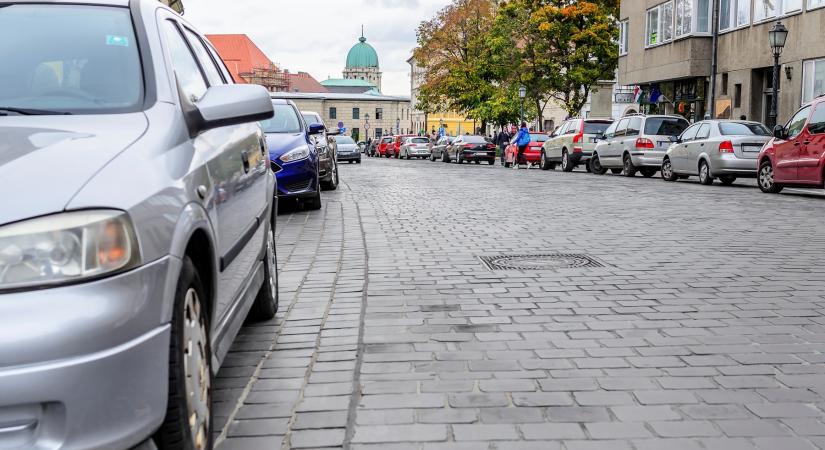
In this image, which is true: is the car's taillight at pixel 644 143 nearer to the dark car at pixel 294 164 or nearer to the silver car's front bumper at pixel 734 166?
the silver car's front bumper at pixel 734 166

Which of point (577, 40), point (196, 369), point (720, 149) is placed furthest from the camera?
point (577, 40)

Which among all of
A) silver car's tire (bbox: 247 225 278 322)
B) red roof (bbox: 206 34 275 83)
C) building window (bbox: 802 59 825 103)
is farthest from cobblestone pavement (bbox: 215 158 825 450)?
red roof (bbox: 206 34 275 83)

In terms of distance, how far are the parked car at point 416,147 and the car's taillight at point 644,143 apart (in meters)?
31.0

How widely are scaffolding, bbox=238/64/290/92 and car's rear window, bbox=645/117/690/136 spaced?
3186 inches

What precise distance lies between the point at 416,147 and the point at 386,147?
9.10 metres

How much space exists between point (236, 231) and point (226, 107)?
2.20 ft

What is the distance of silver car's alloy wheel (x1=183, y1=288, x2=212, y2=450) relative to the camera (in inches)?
119

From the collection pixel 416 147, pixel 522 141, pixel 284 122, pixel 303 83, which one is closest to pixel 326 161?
pixel 284 122

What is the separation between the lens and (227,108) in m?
3.61

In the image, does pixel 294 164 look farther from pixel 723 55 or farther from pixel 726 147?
pixel 723 55

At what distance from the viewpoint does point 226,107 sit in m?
3.61

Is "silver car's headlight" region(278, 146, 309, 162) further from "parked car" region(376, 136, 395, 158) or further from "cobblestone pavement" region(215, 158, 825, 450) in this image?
"parked car" region(376, 136, 395, 158)

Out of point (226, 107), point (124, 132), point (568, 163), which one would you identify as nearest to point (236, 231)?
point (226, 107)

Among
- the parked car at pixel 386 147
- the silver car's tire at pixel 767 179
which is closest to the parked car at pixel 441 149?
the parked car at pixel 386 147
